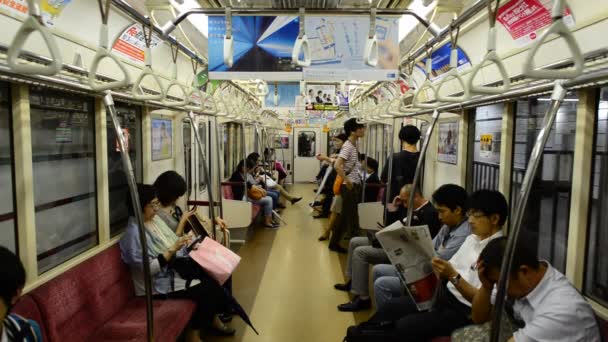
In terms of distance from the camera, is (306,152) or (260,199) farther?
(306,152)

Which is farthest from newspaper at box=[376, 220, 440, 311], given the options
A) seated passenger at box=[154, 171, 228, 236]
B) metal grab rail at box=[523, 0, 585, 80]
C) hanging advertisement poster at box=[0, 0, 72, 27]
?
hanging advertisement poster at box=[0, 0, 72, 27]

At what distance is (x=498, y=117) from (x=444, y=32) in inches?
61.2

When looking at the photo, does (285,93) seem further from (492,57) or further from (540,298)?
(540,298)

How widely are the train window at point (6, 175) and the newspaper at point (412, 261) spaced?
211 centimetres

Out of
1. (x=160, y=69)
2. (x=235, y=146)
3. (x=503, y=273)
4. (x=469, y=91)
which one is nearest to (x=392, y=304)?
(x=503, y=273)

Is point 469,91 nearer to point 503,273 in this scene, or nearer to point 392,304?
point 503,273

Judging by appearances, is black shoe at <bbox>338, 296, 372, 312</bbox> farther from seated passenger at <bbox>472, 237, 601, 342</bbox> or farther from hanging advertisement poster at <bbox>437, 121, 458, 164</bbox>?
seated passenger at <bbox>472, 237, 601, 342</bbox>

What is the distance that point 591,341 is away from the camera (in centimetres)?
169

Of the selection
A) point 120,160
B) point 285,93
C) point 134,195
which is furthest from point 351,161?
point 285,93

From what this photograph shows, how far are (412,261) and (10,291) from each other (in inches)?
84.3

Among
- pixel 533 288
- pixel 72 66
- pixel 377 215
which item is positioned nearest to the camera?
A: pixel 533 288

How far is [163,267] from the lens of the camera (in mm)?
2988

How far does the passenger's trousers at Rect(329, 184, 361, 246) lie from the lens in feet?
19.4

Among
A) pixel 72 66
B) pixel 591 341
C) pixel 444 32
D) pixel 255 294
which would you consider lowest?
pixel 255 294
